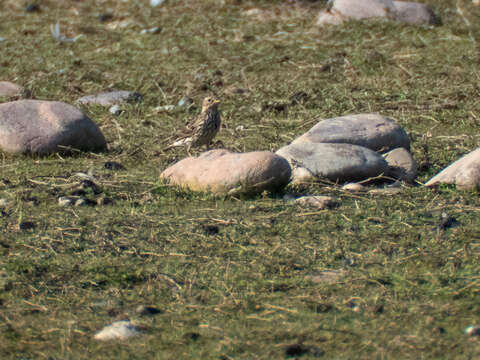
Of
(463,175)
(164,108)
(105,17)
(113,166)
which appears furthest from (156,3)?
(463,175)

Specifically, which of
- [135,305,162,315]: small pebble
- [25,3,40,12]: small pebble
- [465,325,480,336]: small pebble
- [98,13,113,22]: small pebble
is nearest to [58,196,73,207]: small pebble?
[135,305,162,315]: small pebble

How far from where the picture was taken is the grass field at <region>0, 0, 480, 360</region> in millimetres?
3139

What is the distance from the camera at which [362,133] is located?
6.28 meters

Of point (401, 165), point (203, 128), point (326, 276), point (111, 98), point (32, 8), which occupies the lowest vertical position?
point (32, 8)

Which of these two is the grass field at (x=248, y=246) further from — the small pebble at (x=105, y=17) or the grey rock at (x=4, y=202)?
the small pebble at (x=105, y=17)

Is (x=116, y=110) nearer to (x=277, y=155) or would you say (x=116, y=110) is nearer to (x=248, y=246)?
(x=277, y=155)

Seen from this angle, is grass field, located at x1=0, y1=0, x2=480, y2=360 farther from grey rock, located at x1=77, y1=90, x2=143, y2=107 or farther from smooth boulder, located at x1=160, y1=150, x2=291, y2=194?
grey rock, located at x1=77, y1=90, x2=143, y2=107

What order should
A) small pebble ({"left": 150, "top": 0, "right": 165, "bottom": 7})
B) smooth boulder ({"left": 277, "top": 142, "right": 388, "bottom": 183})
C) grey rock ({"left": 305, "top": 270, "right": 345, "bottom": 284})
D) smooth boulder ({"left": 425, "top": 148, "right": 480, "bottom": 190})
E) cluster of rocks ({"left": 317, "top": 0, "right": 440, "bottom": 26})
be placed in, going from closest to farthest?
grey rock ({"left": 305, "top": 270, "right": 345, "bottom": 284}), smooth boulder ({"left": 425, "top": 148, "right": 480, "bottom": 190}), smooth boulder ({"left": 277, "top": 142, "right": 388, "bottom": 183}), cluster of rocks ({"left": 317, "top": 0, "right": 440, "bottom": 26}), small pebble ({"left": 150, "top": 0, "right": 165, "bottom": 7})

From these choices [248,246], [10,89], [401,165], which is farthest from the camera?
[10,89]

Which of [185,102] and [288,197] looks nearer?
[288,197]

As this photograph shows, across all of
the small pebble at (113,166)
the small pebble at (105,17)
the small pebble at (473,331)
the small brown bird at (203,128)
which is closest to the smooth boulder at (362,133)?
the small brown bird at (203,128)

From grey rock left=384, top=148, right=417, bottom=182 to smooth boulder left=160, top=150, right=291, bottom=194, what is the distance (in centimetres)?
106

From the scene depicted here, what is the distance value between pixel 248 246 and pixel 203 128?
2497 mm

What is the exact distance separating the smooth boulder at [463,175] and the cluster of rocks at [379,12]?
6.54 meters
